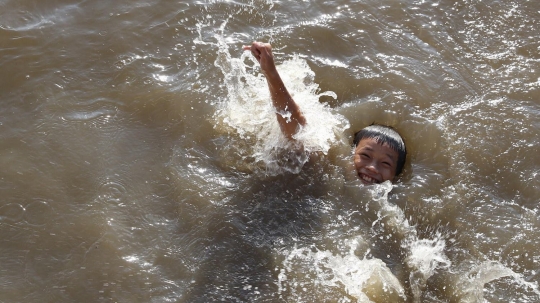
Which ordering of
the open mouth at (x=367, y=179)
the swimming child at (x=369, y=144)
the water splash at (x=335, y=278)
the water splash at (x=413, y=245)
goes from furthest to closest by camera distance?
the open mouth at (x=367, y=179) → the swimming child at (x=369, y=144) → the water splash at (x=413, y=245) → the water splash at (x=335, y=278)

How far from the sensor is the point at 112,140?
443cm

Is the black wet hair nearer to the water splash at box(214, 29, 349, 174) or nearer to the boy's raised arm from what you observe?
the water splash at box(214, 29, 349, 174)

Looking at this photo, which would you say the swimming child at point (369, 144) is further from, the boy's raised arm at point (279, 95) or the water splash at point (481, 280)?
the water splash at point (481, 280)

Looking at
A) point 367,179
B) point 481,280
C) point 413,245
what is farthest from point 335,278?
point 367,179

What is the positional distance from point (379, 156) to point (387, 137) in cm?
17

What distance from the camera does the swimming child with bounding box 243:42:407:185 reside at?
176 inches

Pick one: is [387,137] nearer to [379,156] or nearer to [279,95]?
[379,156]

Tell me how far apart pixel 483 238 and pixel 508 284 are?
0.39 metres

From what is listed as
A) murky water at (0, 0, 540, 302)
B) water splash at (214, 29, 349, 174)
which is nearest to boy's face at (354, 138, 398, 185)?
murky water at (0, 0, 540, 302)

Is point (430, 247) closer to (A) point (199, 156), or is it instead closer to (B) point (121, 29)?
(A) point (199, 156)

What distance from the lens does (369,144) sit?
15.6 feet

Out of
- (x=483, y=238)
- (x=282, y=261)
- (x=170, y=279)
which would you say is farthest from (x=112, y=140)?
(x=483, y=238)

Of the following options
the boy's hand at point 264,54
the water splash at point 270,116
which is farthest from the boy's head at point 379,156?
the boy's hand at point 264,54

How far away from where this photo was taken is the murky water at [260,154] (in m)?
3.77
